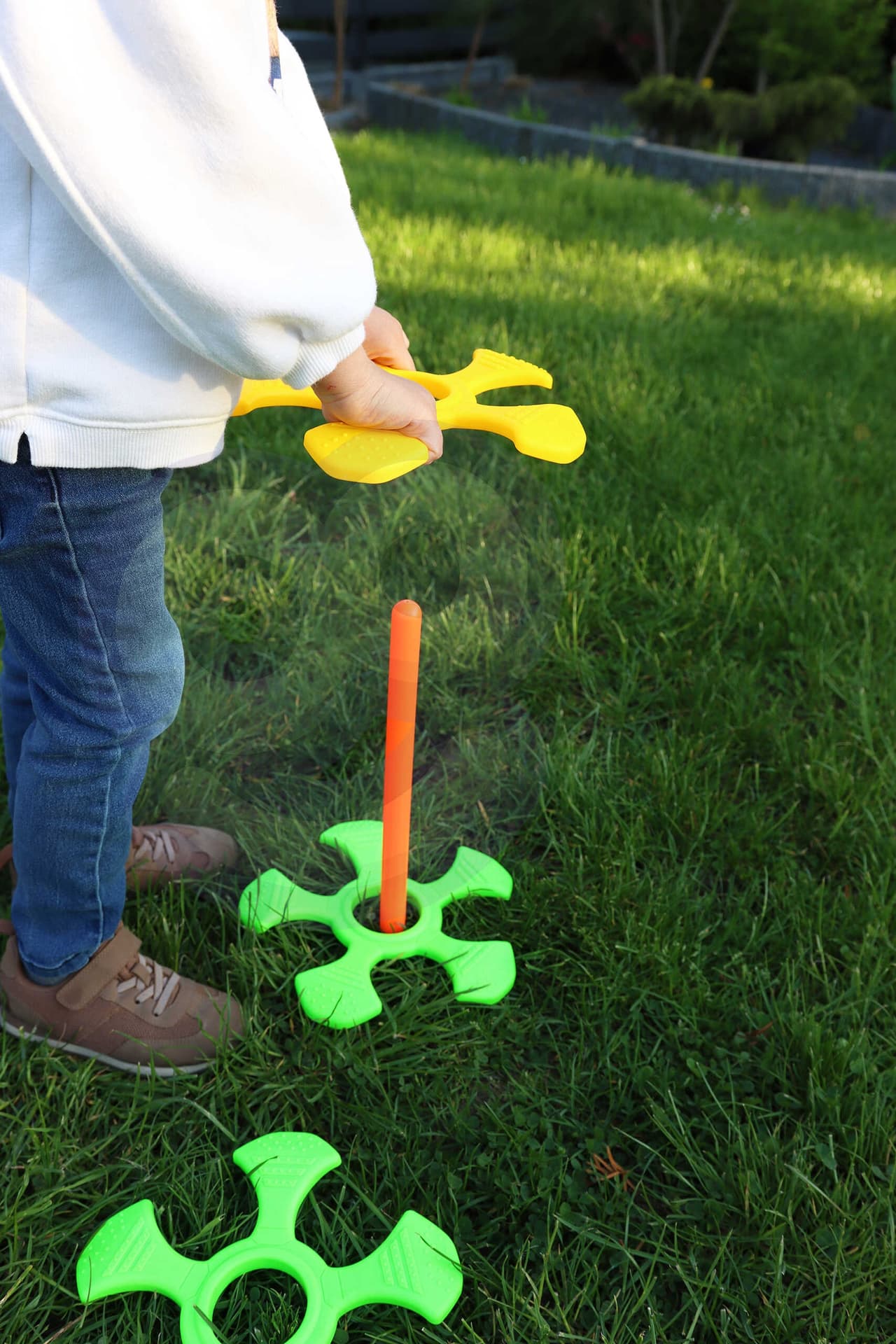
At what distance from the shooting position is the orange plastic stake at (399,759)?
1.28m

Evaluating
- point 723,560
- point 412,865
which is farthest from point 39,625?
point 723,560

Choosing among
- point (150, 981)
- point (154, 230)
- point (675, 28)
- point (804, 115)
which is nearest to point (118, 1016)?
point (150, 981)

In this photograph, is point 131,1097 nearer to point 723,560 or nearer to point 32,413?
point 32,413

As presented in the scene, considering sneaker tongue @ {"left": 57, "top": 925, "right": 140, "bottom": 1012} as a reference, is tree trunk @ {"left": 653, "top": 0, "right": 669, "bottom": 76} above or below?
above

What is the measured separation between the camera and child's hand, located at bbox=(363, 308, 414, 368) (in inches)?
49.2

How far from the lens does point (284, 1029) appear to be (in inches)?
54.1

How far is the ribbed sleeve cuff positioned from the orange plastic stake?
34cm

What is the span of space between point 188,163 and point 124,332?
0.16 metres

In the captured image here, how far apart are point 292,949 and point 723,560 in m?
1.17

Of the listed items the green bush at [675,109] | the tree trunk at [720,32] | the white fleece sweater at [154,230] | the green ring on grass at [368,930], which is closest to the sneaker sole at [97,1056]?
the green ring on grass at [368,930]

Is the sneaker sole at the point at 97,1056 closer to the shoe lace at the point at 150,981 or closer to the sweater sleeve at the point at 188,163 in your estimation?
the shoe lace at the point at 150,981

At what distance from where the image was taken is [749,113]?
6.39 meters

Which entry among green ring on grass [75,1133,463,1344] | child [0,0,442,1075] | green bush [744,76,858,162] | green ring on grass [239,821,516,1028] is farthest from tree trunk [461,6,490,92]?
green ring on grass [75,1133,463,1344]

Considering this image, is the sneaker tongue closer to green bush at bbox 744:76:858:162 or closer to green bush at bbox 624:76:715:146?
green bush at bbox 624:76:715:146
